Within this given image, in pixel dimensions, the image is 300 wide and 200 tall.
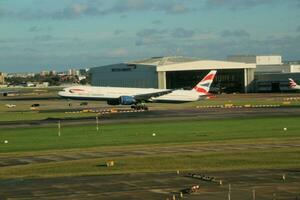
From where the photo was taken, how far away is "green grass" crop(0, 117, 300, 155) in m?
56.6

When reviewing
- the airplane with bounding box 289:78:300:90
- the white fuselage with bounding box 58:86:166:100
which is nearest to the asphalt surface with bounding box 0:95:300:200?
the white fuselage with bounding box 58:86:166:100

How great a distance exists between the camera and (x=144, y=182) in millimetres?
32938

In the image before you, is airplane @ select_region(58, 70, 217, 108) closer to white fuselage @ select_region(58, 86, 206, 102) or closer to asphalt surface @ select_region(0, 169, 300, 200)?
white fuselage @ select_region(58, 86, 206, 102)

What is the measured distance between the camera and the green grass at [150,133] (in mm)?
56625

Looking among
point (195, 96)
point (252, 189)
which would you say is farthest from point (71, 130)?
point (195, 96)

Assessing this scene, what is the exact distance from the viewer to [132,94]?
124500 mm

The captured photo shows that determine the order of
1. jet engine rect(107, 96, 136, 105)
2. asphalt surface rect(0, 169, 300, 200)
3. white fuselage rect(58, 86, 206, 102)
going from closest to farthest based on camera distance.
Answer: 1. asphalt surface rect(0, 169, 300, 200)
2. jet engine rect(107, 96, 136, 105)
3. white fuselage rect(58, 86, 206, 102)

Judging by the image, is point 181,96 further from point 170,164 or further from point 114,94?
point 170,164

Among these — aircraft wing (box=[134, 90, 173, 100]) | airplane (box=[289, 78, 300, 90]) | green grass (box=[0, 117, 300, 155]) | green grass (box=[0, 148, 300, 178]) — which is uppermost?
airplane (box=[289, 78, 300, 90])

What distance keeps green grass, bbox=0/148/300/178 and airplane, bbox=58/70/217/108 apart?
77958mm

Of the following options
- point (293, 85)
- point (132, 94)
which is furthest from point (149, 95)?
point (293, 85)

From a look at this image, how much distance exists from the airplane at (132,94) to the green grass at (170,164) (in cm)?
7796

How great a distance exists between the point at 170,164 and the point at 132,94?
84254 mm

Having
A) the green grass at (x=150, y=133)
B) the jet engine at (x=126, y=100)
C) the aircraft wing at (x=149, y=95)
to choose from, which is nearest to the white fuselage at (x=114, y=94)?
the aircraft wing at (x=149, y=95)
